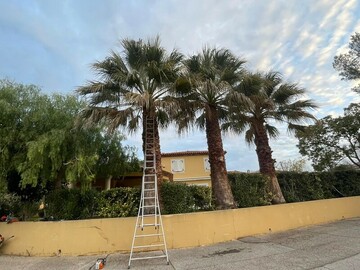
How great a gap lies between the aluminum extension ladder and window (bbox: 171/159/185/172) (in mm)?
21250

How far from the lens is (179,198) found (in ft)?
32.5

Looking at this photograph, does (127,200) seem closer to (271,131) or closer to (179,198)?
(179,198)

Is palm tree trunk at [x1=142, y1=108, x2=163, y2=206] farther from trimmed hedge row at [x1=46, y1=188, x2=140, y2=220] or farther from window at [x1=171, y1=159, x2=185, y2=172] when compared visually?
window at [x1=171, y1=159, x2=185, y2=172]

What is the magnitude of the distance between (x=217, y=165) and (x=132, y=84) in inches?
176

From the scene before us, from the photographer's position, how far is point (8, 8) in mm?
9352

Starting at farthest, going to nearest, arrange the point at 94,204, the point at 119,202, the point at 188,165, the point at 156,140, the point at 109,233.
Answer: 1. the point at 188,165
2. the point at 156,140
3. the point at 94,204
4. the point at 119,202
5. the point at 109,233

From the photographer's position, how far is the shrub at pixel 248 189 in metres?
11.9

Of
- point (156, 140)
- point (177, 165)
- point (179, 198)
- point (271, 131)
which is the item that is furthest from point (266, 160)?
point (177, 165)

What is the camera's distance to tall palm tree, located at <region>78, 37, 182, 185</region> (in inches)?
386

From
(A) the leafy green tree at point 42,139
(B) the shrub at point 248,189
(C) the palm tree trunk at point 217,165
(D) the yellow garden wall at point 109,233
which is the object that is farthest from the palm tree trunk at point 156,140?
(B) the shrub at point 248,189

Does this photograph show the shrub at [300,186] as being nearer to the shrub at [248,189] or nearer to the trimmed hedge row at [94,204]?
→ the shrub at [248,189]

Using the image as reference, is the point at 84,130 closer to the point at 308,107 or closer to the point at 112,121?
the point at 112,121

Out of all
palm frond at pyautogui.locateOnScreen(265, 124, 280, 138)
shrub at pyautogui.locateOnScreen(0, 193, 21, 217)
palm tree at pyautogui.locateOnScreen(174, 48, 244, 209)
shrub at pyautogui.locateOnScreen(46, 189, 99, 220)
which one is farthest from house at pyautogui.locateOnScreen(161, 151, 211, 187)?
shrub at pyautogui.locateOnScreen(46, 189, 99, 220)

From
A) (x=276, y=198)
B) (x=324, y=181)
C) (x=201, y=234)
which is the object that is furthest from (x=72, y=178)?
(x=324, y=181)
